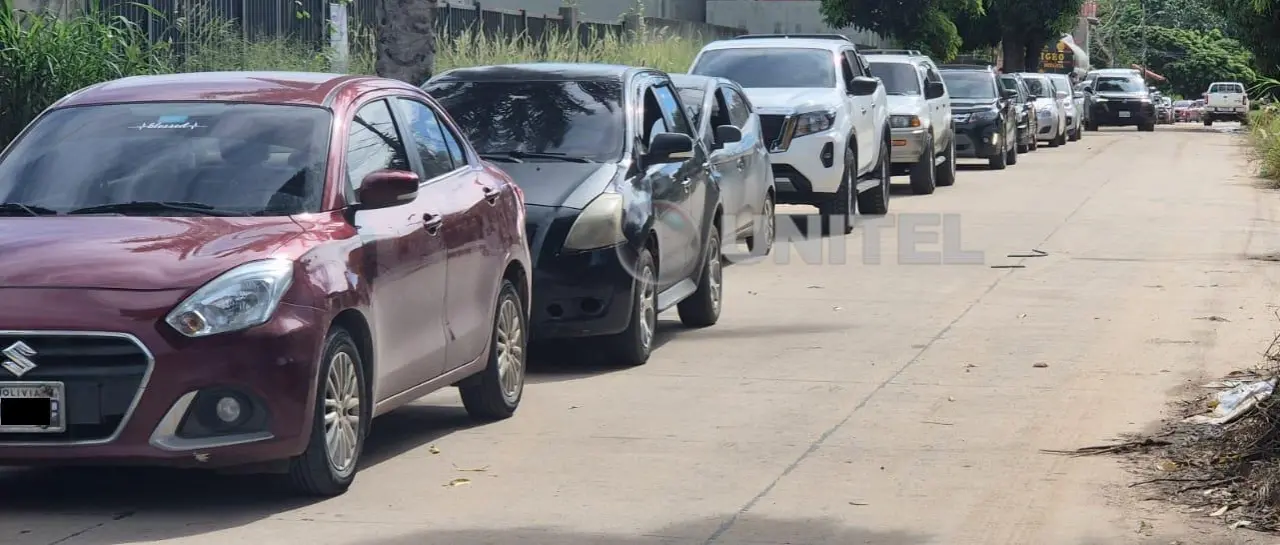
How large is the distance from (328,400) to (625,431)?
6.72ft

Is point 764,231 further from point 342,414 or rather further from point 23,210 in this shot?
point 23,210

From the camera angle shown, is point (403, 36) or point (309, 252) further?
point (403, 36)

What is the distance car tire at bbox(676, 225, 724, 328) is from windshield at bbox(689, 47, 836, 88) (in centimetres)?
714

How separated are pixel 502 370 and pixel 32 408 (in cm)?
285

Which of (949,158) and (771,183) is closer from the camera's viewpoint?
(771,183)

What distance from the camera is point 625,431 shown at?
8734 mm

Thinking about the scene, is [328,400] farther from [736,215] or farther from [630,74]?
[736,215]

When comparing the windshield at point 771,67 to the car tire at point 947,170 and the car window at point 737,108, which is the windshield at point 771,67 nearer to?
the car window at point 737,108

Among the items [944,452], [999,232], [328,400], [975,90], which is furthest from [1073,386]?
[975,90]

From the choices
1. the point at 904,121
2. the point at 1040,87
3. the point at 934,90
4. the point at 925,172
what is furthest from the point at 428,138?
the point at 1040,87

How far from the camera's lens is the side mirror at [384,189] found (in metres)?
7.41

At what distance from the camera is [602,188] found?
10.4m

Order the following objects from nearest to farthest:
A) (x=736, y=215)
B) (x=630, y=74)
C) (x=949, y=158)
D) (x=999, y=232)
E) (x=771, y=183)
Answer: (x=630, y=74) → (x=736, y=215) → (x=771, y=183) → (x=999, y=232) → (x=949, y=158)

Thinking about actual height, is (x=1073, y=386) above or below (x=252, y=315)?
below
